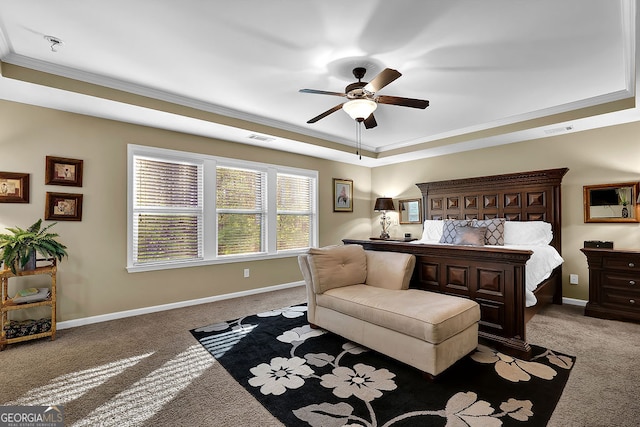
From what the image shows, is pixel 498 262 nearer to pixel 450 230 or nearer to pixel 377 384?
pixel 377 384

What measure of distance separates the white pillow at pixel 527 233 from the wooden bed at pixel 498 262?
0.58 ft

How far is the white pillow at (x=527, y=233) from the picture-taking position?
413 cm

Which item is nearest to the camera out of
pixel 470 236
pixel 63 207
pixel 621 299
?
pixel 63 207

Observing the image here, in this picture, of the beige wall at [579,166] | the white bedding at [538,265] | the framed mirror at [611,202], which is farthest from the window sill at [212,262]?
the framed mirror at [611,202]

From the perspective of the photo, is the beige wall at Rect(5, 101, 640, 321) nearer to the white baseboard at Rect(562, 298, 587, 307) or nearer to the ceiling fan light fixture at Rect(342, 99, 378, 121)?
the white baseboard at Rect(562, 298, 587, 307)

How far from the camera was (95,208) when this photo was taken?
3496 millimetres

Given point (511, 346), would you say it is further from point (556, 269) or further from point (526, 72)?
point (526, 72)

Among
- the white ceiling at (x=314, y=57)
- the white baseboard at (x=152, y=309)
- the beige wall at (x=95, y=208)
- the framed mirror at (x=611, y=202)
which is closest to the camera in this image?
the white ceiling at (x=314, y=57)

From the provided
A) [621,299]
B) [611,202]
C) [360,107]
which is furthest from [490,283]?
[611,202]

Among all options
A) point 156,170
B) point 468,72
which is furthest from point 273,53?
point 156,170

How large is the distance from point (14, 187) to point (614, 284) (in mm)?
6727

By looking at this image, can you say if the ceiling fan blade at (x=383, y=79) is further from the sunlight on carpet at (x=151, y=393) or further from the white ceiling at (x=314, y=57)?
the sunlight on carpet at (x=151, y=393)

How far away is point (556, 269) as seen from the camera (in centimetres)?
415

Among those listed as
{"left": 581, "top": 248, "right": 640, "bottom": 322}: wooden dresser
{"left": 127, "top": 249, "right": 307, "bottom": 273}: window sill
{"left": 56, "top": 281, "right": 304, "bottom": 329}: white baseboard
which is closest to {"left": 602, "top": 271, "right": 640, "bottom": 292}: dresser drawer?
{"left": 581, "top": 248, "right": 640, "bottom": 322}: wooden dresser
